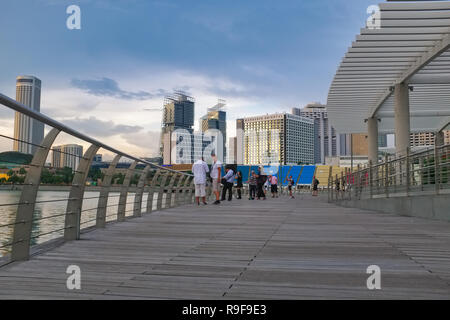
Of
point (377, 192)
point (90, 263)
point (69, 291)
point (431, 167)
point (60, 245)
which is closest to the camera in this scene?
point (69, 291)

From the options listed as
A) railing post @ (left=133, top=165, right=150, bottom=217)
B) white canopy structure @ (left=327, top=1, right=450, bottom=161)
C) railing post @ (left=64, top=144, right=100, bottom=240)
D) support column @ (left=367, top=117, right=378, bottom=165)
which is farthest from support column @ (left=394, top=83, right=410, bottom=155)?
railing post @ (left=64, top=144, right=100, bottom=240)

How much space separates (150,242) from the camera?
14.7 ft

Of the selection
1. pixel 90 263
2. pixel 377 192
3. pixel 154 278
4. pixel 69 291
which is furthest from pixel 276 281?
pixel 377 192

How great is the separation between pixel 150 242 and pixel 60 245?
0.88m

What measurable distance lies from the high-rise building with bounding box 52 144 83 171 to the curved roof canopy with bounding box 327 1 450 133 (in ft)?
34.1

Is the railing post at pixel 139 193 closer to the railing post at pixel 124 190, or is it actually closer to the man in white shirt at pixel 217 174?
the railing post at pixel 124 190

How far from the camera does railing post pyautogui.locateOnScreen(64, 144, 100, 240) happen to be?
449 cm

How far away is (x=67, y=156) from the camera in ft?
14.2

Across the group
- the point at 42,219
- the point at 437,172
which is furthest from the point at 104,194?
the point at 437,172

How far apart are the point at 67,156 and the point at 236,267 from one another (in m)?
2.23

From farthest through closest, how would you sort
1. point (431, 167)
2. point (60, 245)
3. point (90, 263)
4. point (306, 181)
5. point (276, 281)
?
point (306, 181)
point (431, 167)
point (60, 245)
point (90, 263)
point (276, 281)

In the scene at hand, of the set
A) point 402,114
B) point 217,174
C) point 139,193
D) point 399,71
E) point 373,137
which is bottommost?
point 139,193

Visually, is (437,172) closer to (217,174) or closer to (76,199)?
(76,199)
